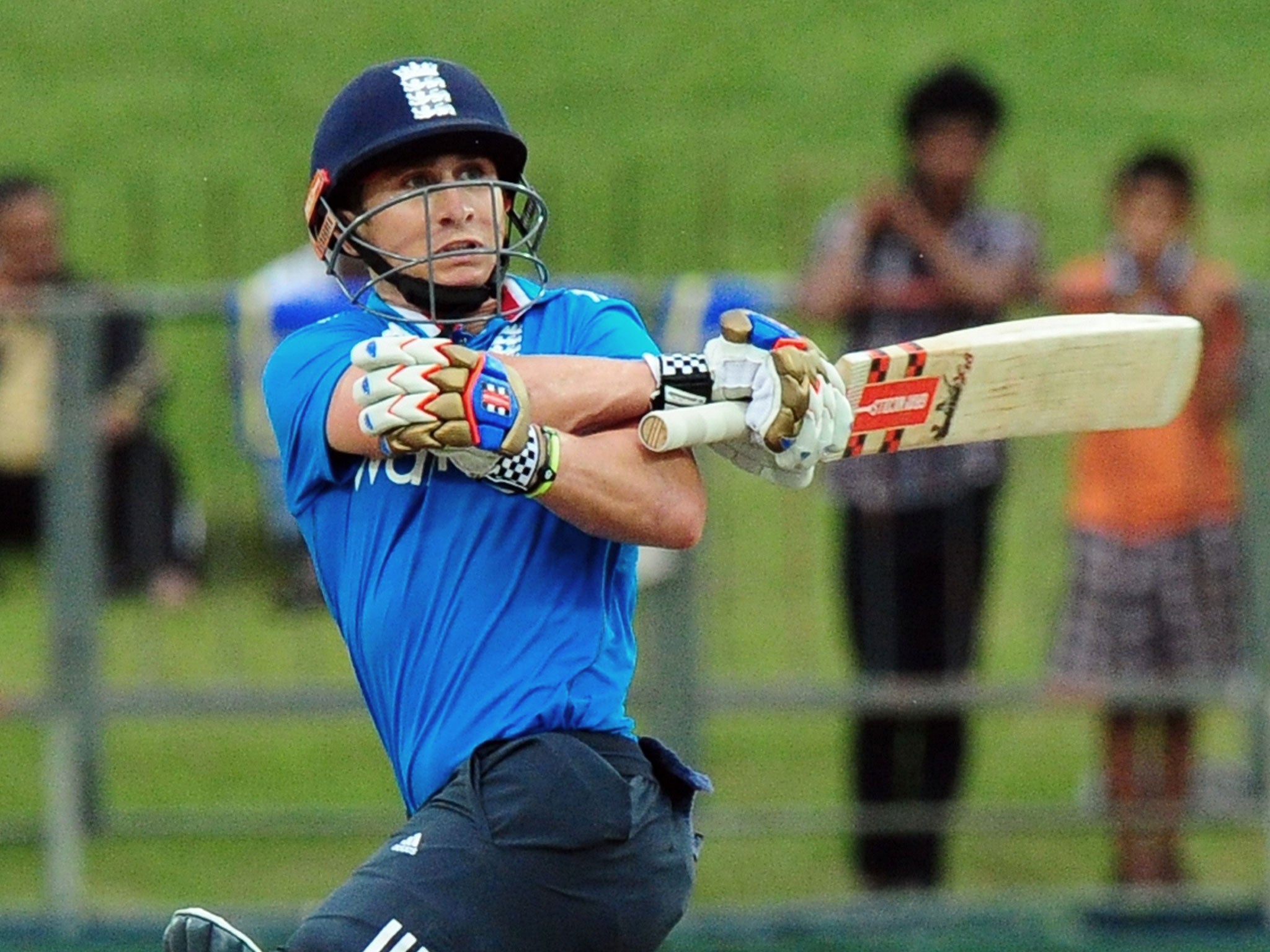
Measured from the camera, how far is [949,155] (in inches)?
341

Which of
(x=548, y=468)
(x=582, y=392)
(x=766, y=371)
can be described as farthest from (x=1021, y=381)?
(x=548, y=468)

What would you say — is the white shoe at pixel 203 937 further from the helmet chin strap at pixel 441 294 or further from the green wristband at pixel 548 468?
the helmet chin strap at pixel 441 294

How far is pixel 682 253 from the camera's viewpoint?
1423 cm

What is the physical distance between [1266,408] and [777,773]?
236 centimetres

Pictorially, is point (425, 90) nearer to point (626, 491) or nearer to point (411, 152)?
point (411, 152)

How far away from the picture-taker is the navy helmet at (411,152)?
4395 mm

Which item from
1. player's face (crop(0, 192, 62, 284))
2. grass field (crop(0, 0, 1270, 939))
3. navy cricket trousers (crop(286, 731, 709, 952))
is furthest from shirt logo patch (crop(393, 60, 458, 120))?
player's face (crop(0, 192, 62, 284))

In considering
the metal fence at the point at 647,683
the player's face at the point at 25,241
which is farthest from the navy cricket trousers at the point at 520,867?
the player's face at the point at 25,241

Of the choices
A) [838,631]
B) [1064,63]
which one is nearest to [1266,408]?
[838,631]

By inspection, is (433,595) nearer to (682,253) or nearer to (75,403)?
(75,403)

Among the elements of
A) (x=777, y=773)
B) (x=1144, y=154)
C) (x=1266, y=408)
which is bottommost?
(x=777, y=773)

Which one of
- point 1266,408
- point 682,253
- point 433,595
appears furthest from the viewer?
point 682,253

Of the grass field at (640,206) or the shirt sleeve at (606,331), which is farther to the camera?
the grass field at (640,206)

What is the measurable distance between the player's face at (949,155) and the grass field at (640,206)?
979mm
